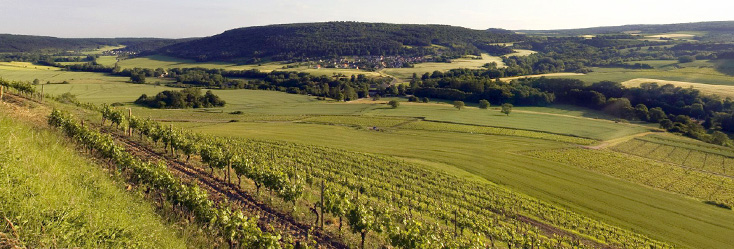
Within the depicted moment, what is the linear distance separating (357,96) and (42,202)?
458 ft

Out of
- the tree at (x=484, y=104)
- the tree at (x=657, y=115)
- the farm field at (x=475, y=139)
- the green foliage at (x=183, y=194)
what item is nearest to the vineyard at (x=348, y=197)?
the green foliage at (x=183, y=194)

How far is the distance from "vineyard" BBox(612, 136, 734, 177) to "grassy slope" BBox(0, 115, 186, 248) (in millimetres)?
78960

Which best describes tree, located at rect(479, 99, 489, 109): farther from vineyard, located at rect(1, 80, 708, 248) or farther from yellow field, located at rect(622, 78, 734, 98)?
vineyard, located at rect(1, 80, 708, 248)

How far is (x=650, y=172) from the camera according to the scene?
180ft

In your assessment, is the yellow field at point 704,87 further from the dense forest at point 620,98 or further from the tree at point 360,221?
the tree at point 360,221

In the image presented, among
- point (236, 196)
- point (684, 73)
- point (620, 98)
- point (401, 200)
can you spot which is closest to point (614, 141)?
point (620, 98)

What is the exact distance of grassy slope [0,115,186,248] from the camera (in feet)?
28.4

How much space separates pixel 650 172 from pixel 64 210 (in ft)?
231

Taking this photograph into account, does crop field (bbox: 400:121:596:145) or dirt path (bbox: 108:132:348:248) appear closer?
dirt path (bbox: 108:132:348:248)

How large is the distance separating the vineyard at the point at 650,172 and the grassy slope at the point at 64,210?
61.2 meters

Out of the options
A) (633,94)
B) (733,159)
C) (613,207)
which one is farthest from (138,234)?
(633,94)

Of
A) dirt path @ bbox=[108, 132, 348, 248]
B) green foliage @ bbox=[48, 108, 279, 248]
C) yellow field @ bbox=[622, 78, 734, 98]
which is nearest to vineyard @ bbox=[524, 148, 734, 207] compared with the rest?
dirt path @ bbox=[108, 132, 348, 248]

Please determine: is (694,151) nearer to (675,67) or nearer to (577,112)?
(577,112)

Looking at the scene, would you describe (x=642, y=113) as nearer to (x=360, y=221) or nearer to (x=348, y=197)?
(x=348, y=197)
